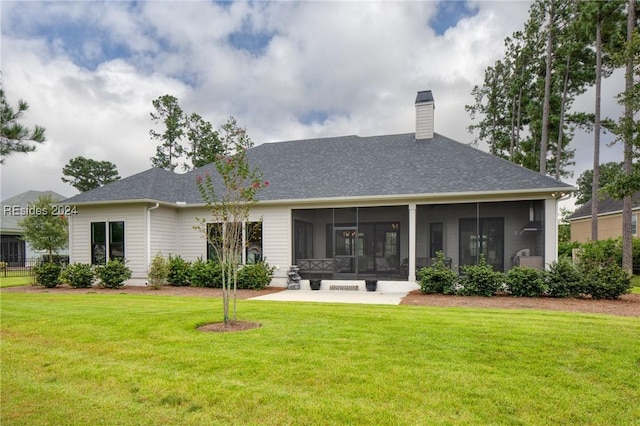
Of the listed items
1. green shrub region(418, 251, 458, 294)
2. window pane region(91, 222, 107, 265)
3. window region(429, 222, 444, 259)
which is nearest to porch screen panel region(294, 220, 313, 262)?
window region(429, 222, 444, 259)

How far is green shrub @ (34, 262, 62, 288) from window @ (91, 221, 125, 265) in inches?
45.8

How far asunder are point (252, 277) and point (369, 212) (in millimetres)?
5654

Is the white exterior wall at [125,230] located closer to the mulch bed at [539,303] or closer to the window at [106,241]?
the window at [106,241]

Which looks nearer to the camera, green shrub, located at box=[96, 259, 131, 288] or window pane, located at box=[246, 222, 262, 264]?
green shrub, located at box=[96, 259, 131, 288]

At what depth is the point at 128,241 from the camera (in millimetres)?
13188

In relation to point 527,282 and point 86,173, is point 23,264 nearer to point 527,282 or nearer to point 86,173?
point 86,173

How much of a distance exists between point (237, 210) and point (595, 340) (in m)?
5.65


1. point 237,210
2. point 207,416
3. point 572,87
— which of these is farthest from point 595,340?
point 572,87

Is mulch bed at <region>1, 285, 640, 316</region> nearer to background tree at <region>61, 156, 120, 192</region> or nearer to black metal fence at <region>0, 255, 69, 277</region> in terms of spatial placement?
black metal fence at <region>0, 255, 69, 277</region>

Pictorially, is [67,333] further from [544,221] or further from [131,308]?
[544,221]

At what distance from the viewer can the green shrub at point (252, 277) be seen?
12.2 m

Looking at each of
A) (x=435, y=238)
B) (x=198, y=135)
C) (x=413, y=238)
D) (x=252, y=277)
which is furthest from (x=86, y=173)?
(x=413, y=238)

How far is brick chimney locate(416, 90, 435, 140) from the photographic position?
50.1 feet

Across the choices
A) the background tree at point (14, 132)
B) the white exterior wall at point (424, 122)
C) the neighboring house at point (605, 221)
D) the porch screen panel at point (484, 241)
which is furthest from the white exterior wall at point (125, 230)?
the neighboring house at point (605, 221)
